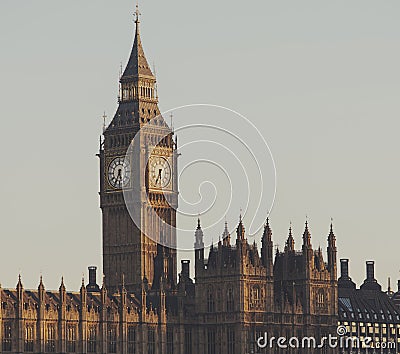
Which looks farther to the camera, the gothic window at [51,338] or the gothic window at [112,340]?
the gothic window at [112,340]

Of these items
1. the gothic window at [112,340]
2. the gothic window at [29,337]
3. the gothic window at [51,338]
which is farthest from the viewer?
the gothic window at [112,340]

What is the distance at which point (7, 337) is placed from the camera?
18738 centimetres

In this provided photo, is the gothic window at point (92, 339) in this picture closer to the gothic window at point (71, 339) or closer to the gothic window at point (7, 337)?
the gothic window at point (71, 339)

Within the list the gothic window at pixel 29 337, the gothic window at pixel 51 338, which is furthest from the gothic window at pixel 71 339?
the gothic window at pixel 29 337

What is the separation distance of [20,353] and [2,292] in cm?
652

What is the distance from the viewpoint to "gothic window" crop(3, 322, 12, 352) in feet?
614

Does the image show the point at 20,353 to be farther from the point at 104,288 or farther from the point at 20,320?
the point at 104,288

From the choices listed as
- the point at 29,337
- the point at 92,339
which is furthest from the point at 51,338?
the point at 92,339

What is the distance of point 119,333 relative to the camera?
199125 mm

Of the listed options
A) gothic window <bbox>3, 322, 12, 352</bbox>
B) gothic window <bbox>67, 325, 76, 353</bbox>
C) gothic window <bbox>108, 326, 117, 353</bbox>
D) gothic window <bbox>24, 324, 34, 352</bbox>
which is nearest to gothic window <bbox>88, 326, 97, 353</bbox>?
gothic window <bbox>108, 326, 117, 353</bbox>

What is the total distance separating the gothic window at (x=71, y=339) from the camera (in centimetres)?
19388

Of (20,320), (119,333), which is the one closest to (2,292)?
(20,320)

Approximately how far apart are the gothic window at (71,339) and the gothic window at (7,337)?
8.19 meters

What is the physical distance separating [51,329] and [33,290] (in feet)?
16.1
